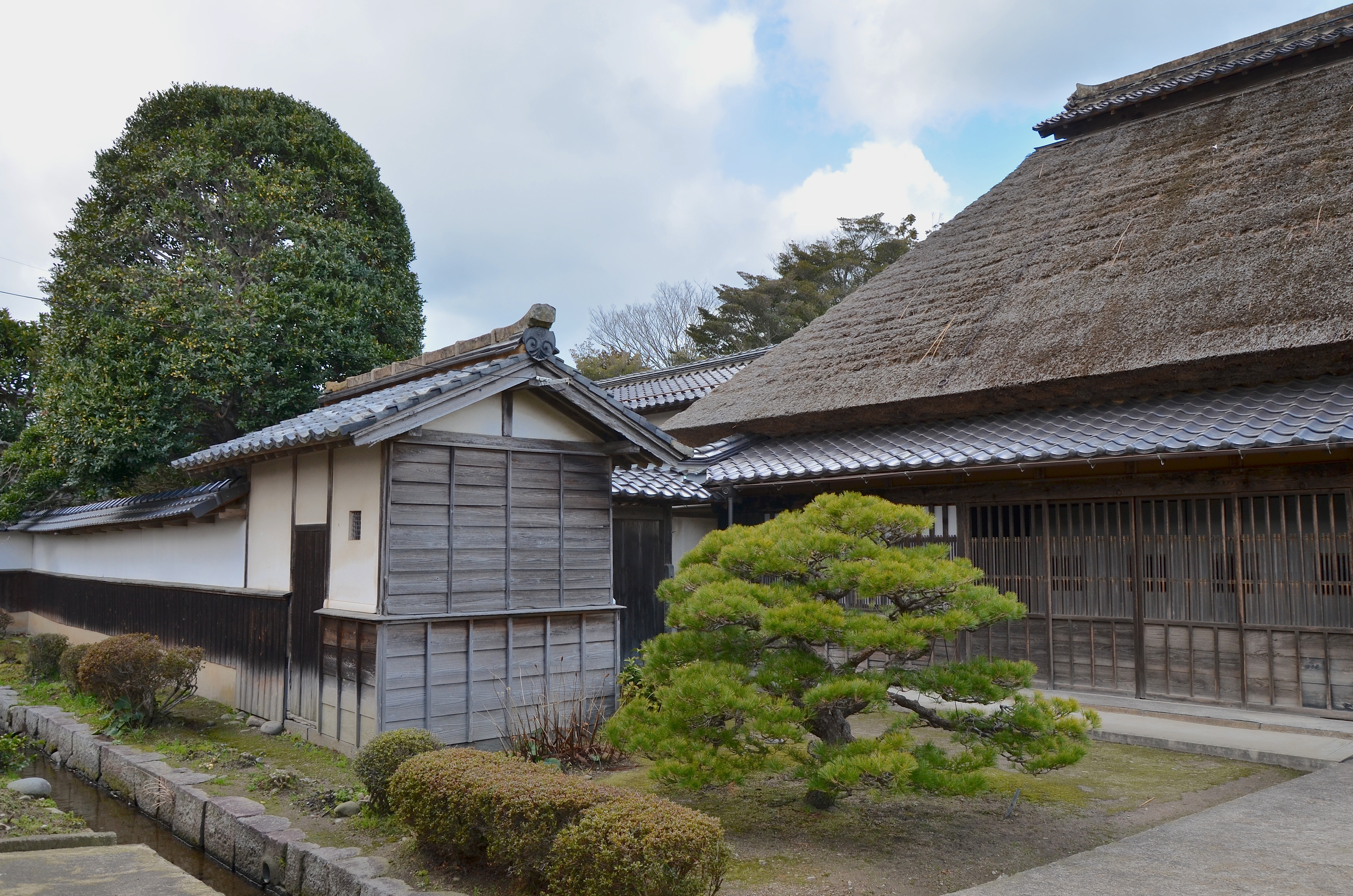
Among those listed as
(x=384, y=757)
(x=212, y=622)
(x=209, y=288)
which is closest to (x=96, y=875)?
(x=384, y=757)

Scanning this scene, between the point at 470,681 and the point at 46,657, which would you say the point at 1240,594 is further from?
the point at 46,657

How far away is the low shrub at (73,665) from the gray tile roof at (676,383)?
10255 millimetres

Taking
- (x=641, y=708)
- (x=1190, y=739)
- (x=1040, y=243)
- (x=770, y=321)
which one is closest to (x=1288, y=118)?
(x=1040, y=243)

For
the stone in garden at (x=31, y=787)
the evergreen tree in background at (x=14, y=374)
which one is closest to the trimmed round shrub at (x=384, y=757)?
the stone in garden at (x=31, y=787)

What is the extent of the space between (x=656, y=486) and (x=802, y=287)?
20361 mm

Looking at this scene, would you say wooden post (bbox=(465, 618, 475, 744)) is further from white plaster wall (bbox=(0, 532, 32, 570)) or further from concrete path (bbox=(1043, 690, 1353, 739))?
white plaster wall (bbox=(0, 532, 32, 570))

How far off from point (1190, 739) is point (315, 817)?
671 centimetres

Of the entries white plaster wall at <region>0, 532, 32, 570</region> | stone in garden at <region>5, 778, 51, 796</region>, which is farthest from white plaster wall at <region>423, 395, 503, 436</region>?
white plaster wall at <region>0, 532, 32, 570</region>

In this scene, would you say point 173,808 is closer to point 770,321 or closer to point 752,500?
point 752,500

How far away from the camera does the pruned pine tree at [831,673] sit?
4.75m

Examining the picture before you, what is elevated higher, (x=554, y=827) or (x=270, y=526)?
(x=270, y=526)

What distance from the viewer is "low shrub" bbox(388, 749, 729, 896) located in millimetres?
3600

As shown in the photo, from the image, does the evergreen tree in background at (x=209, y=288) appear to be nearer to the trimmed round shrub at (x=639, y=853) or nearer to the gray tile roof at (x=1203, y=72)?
the trimmed round shrub at (x=639, y=853)

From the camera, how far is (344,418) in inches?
276
